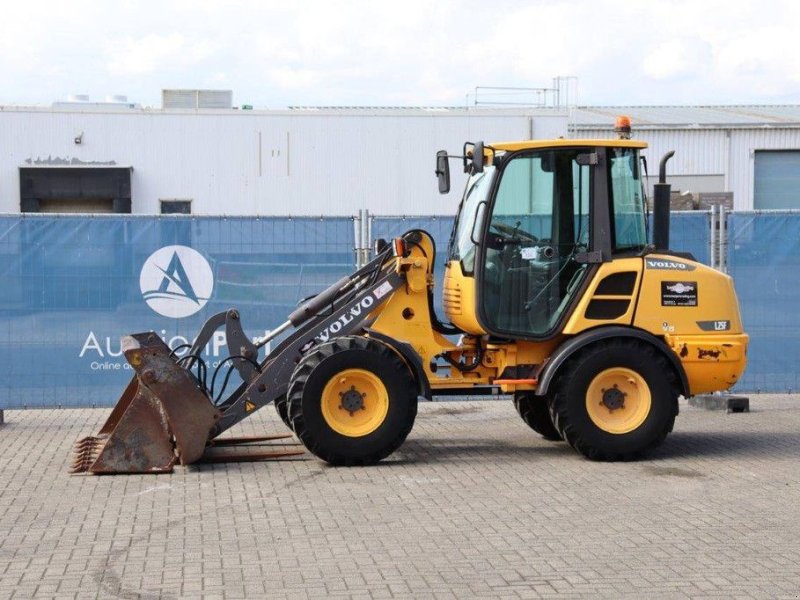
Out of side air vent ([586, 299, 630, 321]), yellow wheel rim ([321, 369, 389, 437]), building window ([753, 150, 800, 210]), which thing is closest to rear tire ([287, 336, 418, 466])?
yellow wheel rim ([321, 369, 389, 437])

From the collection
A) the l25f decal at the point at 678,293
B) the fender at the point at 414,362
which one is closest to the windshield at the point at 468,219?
the fender at the point at 414,362

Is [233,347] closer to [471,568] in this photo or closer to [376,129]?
[471,568]

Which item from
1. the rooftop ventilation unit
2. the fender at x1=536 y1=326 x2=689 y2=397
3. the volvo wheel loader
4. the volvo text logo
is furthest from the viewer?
the rooftop ventilation unit

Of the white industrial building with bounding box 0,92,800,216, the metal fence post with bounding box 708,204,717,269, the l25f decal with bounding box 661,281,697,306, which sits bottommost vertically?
the l25f decal with bounding box 661,281,697,306

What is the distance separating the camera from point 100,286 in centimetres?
1313

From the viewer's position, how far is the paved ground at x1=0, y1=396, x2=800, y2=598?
6762mm

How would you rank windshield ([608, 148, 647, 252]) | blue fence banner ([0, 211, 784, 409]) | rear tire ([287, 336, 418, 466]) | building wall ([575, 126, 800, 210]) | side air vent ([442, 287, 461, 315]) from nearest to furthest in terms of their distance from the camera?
rear tire ([287, 336, 418, 466]) → windshield ([608, 148, 647, 252]) → side air vent ([442, 287, 461, 315]) → blue fence banner ([0, 211, 784, 409]) → building wall ([575, 126, 800, 210])

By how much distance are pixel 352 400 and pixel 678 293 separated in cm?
286

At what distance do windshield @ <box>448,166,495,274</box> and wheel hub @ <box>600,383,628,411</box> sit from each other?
1514 millimetres

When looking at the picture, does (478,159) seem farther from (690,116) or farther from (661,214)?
(690,116)

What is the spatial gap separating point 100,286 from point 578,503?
20.7 ft

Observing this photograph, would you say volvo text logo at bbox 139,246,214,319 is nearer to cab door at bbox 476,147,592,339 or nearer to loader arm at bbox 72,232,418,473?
loader arm at bbox 72,232,418,473

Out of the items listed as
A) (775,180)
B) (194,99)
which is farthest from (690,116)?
(194,99)

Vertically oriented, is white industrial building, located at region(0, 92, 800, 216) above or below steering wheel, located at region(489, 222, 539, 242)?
above
